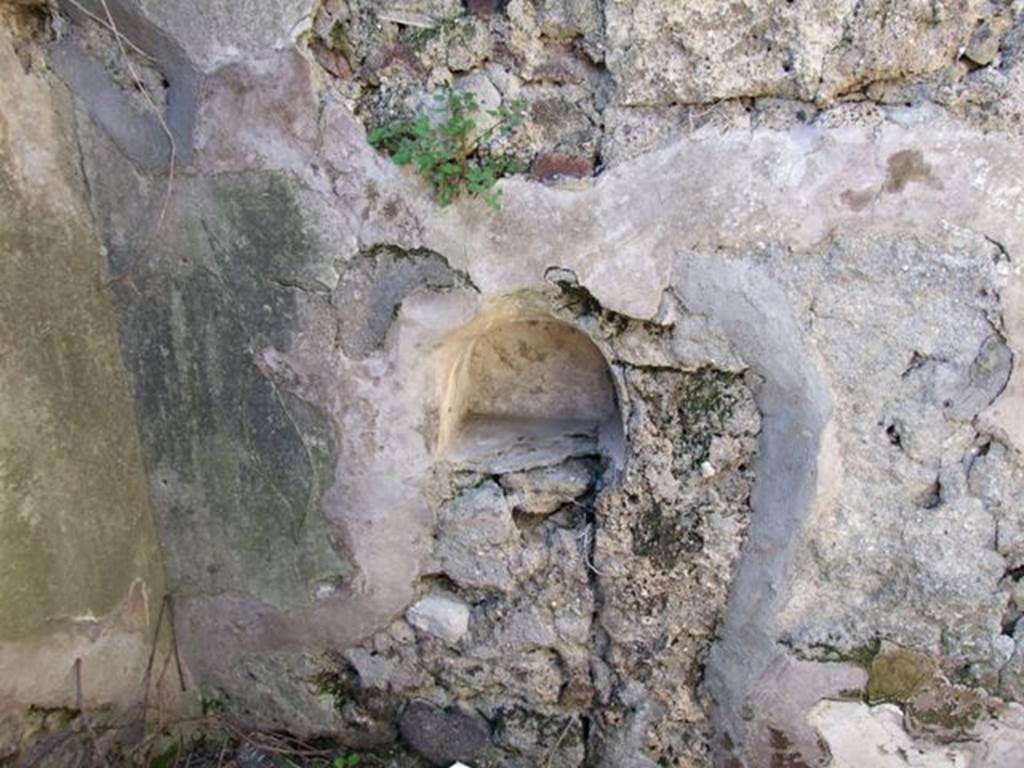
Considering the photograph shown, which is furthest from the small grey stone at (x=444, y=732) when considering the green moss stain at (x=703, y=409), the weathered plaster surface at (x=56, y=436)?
the green moss stain at (x=703, y=409)

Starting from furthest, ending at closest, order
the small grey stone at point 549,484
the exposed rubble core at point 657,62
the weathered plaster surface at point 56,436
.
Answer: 1. the small grey stone at point 549,484
2. the weathered plaster surface at point 56,436
3. the exposed rubble core at point 657,62

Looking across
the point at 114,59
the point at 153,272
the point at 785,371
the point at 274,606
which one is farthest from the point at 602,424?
the point at 114,59

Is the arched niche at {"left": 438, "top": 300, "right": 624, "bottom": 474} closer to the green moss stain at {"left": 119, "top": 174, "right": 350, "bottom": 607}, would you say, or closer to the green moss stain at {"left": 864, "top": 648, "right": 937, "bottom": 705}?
the green moss stain at {"left": 119, "top": 174, "right": 350, "bottom": 607}

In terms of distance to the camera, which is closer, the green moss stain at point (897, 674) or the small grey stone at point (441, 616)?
the green moss stain at point (897, 674)

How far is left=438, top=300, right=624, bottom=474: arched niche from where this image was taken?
2.13 metres

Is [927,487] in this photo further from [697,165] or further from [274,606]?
[274,606]

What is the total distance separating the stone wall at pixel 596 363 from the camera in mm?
1642

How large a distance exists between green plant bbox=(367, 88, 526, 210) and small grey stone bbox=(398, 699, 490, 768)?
140 centimetres

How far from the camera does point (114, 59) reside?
6.31 feet

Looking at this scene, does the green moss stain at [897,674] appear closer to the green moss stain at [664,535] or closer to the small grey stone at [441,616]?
the green moss stain at [664,535]

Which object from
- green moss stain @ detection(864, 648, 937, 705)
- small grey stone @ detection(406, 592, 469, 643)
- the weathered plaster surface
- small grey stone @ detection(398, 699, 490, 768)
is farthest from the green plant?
small grey stone @ detection(398, 699, 490, 768)

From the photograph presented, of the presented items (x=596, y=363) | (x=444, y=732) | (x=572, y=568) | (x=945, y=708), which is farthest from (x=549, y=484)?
(x=945, y=708)

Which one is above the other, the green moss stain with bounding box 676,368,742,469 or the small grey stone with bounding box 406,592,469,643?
the green moss stain with bounding box 676,368,742,469

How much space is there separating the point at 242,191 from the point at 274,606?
112 cm
